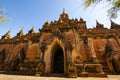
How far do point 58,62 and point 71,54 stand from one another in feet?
8.58

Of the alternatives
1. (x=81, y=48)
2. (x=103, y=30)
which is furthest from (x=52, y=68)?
(x=103, y=30)

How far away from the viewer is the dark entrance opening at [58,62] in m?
12.6

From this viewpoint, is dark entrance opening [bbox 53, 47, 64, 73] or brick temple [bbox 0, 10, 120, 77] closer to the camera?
brick temple [bbox 0, 10, 120, 77]

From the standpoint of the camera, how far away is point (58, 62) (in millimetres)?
12844

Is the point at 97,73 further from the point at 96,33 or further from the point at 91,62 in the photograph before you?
the point at 96,33

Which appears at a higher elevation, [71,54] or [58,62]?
[71,54]

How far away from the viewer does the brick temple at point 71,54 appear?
35.6 feet

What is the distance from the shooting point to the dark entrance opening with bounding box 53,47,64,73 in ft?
41.2

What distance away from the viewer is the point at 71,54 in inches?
428

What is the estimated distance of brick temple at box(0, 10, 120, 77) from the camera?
10836 millimetres

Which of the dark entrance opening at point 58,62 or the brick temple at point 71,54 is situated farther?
the dark entrance opening at point 58,62

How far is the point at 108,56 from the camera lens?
1270 centimetres

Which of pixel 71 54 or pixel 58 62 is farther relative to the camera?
pixel 58 62

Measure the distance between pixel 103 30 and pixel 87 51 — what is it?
4.92 m
